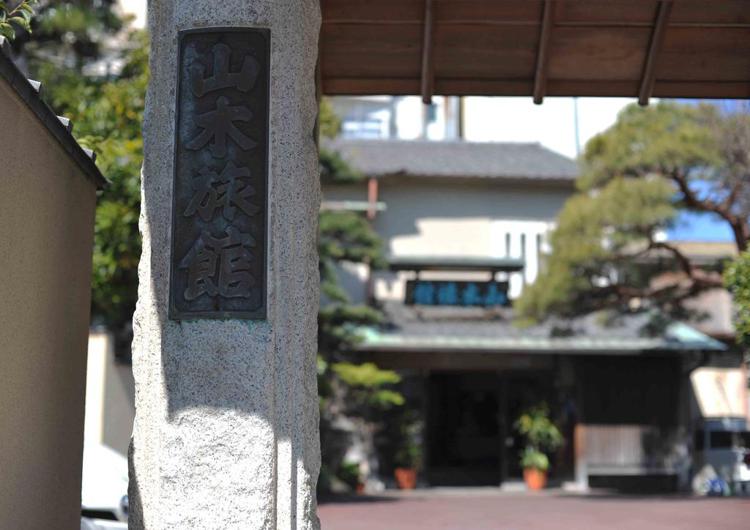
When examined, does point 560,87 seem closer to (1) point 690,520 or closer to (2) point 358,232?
(1) point 690,520

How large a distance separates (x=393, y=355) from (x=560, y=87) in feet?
51.7

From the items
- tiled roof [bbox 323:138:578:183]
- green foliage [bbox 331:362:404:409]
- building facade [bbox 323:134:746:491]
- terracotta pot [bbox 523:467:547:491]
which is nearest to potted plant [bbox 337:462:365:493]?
building facade [bbox 323:134:746:491]

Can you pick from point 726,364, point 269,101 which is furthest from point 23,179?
point 726,364

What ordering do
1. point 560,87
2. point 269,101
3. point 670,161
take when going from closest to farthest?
point 269,101
point 560,87
point 670,161

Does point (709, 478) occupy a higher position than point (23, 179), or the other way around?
point (23, 179)

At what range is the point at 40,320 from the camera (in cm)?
589

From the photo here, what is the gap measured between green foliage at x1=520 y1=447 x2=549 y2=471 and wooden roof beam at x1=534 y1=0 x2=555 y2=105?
16.0 metres

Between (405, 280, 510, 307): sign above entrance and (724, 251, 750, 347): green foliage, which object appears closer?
(724, 251, 750, 347): green foliage

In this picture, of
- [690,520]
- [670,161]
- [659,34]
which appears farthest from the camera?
[670,161]

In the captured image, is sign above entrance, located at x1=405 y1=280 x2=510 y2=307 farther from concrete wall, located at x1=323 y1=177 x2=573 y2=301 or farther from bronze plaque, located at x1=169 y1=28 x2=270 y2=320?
bronze plaque, located at x1=169 y1=28 x2=270 y2=320

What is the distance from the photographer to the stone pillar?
5328 mm

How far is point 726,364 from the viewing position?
26422 millimetres

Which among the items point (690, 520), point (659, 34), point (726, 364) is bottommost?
point (690, 520)

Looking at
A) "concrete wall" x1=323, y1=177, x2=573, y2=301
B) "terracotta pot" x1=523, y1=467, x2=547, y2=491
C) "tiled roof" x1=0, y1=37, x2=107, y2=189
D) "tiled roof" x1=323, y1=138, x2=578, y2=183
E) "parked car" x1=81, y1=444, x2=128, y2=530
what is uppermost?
"tiled roof" x1=323, y1=138, x2=578, y2=183
